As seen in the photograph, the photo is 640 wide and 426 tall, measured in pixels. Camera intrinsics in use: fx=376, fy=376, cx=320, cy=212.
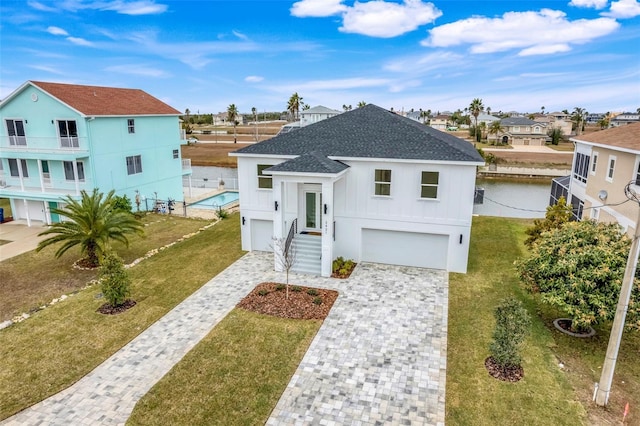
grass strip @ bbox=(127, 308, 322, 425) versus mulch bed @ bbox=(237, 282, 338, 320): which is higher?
mulch bed @ bbox=(237, 282, 338, 320)

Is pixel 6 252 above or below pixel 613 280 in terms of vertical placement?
below

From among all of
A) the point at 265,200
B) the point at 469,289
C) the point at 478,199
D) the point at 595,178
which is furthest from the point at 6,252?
the point at 595,178

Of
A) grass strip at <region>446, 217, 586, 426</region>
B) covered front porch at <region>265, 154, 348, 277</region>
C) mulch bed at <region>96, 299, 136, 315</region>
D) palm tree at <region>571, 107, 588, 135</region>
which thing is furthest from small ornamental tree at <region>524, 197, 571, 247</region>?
palm tree at <region>571, 107, 588, 135</region>

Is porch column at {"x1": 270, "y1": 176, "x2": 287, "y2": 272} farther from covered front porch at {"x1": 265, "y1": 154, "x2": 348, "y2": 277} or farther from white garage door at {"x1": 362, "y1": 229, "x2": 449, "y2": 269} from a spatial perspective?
white garage door at {"x1": 362, "y1": 229, "x2": 449, "y2": 269}

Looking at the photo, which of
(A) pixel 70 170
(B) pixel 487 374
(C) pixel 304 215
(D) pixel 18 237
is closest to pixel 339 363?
(B) pixel 487 374

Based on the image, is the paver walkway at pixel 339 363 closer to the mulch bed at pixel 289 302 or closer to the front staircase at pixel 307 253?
the mulch bed at pixel 289 302

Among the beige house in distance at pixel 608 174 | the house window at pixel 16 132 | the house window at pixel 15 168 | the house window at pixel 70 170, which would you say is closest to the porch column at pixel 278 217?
the beige house in distance at pixel 608 174

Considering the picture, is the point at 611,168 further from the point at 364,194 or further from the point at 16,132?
the point at 16,132

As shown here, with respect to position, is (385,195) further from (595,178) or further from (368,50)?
(368,50)
